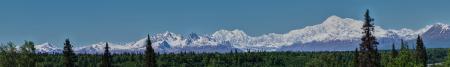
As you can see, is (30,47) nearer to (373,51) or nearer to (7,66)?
(7,66)

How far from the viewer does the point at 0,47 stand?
5856 inches

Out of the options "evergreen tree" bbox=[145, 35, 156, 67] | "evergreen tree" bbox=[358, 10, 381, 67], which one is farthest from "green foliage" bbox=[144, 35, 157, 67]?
"evergreen tree" bbox=[358, 10, 381, 67]

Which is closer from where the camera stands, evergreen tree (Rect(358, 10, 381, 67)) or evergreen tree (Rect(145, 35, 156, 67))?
evergreen tree (Rect(358, 10, 381, 67))

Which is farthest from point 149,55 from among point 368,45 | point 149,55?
point 368,45

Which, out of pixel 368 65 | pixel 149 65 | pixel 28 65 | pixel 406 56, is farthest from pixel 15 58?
pixel 368 65

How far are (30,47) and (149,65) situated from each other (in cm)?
1664

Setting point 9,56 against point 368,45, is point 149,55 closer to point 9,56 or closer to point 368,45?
point 9,56

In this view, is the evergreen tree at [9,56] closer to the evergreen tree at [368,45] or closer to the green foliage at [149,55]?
the green foliage at [149,55]

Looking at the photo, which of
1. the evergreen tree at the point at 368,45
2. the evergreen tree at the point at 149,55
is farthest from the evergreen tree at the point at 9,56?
the evergreen tree at the point at 368,45

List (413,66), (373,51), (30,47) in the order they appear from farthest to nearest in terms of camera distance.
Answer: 1. (30,47)
2. (413,66)
3. (373,51)

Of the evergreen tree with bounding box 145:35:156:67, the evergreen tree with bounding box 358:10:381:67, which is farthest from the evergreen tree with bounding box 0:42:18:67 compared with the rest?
the evergreen tree with bounding box 358:10:381:67

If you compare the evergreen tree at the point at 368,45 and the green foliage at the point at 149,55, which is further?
the green foliage at the point at 149,55

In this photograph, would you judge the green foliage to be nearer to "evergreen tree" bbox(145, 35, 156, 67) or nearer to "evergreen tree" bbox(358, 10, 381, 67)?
"evergreen tree" bbox(145, 35, 156, 67)

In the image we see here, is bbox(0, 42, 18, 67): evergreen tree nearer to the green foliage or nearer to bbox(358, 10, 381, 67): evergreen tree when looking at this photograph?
the green foliage
